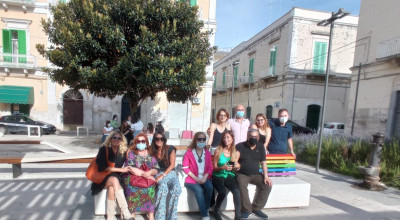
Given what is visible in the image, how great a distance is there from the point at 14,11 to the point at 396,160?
20.5 metres

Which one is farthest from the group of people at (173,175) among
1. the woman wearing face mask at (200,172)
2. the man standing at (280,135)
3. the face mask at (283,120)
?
the face mask at (283,120)

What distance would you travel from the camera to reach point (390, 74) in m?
10.6

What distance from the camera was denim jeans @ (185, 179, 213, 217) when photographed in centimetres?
320

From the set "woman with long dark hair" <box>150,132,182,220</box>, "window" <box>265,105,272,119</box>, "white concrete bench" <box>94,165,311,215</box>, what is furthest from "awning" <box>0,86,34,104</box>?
"window" <box>265,105,272,119</box>

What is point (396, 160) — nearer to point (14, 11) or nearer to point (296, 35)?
point (296, 35)

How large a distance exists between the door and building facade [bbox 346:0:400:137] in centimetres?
366

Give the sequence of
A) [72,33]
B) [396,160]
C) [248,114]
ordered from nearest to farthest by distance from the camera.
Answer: [396,160], [72,33], [248,114]

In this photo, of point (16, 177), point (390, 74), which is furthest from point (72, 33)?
point (390, 74)

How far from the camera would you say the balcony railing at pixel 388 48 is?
10102mm

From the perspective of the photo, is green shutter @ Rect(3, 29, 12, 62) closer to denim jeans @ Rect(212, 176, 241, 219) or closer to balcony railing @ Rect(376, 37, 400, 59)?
denim jeans @ Rect(212, 176, 241, 219)

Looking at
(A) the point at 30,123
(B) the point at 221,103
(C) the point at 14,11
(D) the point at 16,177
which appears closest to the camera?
(D) the point at 16,177

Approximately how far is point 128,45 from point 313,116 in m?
15.4

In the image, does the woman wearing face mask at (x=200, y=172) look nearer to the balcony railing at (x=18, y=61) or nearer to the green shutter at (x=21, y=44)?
the balcony railing at (x=18, y=61)

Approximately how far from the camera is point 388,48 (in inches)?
415
